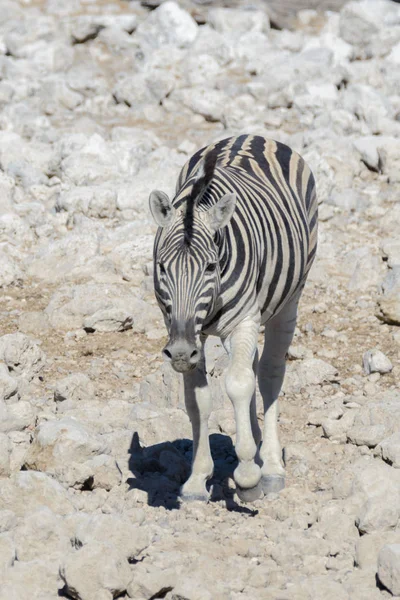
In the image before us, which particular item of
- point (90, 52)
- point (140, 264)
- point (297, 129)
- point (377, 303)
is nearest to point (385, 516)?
point (377, 303)

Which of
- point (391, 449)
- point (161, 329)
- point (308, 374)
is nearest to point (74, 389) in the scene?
point (161, 329)

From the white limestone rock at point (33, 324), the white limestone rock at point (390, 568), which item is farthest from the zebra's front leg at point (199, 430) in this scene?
the white limestone rock at point (33, 324)

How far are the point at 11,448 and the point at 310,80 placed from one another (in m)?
11.4

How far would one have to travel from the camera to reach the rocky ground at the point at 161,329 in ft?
16.5

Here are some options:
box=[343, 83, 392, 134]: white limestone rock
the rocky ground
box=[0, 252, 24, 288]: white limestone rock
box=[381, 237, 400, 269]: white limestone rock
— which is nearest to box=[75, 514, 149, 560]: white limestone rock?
the rocky ground

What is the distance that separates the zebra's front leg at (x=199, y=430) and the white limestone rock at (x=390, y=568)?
154 centimetres

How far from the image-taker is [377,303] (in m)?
9.69

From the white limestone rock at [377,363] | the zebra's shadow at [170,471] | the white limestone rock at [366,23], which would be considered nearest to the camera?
the zebra's shadow at [170,471]

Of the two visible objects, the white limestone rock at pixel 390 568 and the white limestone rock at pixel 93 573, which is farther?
the white limestone rock at pixel 390 568

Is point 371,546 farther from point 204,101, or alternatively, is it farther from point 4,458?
point 204,101

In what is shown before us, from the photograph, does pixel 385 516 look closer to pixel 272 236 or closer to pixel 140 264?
pixel 272 236

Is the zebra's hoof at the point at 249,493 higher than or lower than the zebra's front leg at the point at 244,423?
lower

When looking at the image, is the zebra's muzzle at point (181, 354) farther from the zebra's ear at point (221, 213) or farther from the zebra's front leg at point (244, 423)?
the zebra's ear at point (221, 213)

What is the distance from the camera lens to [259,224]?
612 cm
